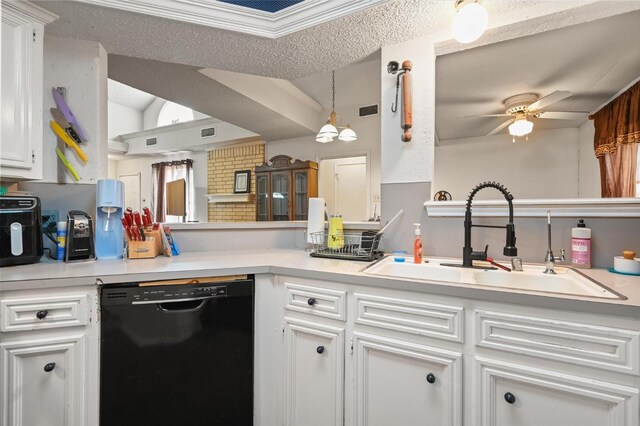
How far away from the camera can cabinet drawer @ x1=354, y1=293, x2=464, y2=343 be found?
1.01 m

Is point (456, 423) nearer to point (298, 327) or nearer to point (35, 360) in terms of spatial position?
point (298, 327)

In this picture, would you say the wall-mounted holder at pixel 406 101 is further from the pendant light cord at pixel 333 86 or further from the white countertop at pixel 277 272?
the pendant light cord at pixel 333 86

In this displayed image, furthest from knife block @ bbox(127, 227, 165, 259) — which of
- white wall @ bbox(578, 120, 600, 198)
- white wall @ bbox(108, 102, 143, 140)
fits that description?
white wall @ bbox(108, 102, 143, 140)

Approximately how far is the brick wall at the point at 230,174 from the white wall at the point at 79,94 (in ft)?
11.2

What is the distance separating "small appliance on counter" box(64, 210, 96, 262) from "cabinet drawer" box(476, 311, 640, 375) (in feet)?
5.87

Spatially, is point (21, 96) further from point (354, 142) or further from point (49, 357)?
point (354, 142)

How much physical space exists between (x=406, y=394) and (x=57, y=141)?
7.00ft

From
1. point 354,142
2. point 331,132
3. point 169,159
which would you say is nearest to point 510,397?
point 331,132

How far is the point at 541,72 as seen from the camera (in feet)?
6.57

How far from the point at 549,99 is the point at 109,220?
9.01 ft

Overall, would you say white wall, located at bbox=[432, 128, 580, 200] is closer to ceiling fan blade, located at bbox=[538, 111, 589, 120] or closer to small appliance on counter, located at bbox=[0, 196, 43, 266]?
ceiling fan blade, located at bbox=[538, 111, 589, 120]

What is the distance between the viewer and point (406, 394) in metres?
1.09

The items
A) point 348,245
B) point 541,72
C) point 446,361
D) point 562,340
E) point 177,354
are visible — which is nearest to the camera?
point 562,340

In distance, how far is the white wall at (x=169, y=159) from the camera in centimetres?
593
